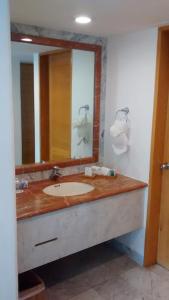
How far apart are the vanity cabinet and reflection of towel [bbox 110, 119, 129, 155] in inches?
16.5

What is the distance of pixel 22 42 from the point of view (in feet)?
7.30

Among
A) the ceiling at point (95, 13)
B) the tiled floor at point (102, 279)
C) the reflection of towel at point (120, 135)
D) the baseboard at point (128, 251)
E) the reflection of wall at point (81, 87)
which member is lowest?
the tiled floor at point (102, 279)

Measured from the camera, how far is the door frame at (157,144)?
2.24 m

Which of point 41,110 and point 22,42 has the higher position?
point 22,42

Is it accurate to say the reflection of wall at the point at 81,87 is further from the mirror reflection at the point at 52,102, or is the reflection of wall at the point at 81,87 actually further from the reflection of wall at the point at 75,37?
the reflection of wall at the point at 75,37

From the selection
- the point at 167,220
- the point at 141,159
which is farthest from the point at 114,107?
the point at 167,220

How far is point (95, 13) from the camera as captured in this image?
1.88m

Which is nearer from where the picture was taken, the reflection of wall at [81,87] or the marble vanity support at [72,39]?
the marble vanity support at [72,39]

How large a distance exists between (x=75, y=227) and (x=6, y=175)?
3.37 feet

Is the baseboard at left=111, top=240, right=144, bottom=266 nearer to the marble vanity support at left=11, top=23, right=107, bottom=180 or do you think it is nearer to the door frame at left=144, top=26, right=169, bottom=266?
the door frame at left=144, top=26, right=169, bottom=266

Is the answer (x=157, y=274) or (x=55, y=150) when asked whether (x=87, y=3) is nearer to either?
(x=55, y=150)

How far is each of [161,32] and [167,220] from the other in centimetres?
155

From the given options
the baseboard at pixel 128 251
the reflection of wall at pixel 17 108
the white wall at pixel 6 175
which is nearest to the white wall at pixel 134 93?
the baseboard at pixel 128 251

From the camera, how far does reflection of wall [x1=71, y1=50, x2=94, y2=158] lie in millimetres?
2594
